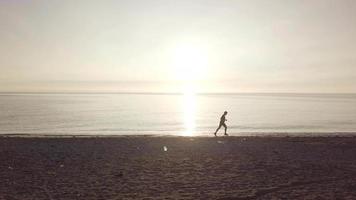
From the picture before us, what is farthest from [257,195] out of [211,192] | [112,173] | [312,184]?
[112,173]

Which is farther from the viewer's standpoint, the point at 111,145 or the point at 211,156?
the point at 111,145

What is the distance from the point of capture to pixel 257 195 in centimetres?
1388

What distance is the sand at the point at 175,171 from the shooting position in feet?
46.3

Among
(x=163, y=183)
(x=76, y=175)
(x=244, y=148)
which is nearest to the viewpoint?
(x=163, y=183)

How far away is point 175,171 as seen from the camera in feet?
59.2

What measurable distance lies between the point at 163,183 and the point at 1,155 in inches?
435

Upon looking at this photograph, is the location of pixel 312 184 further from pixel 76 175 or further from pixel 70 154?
pixel 70 154

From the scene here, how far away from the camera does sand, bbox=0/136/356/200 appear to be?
1412 centimetres

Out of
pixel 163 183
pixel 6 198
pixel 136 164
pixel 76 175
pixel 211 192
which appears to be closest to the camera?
pixel 6 198

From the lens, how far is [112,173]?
57.7ft

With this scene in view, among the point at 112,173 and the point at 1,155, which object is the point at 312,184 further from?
the point at 1,155

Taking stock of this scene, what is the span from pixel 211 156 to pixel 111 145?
26.2ft

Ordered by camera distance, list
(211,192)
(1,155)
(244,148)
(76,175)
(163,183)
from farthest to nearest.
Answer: (244,148) < (1,155) < (76,175) < (163,183) < (211,192)

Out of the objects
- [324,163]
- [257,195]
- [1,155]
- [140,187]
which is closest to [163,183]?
[140,187]
